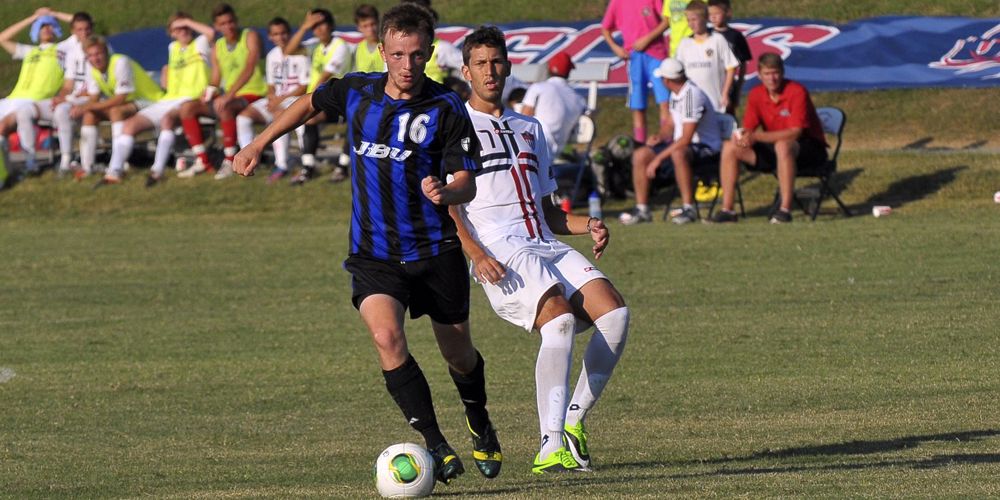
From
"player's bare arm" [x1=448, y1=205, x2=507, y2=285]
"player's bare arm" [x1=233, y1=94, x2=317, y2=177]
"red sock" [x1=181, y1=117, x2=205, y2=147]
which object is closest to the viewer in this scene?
"player's bare arm" [x1=233, y1=94, x2=317, y2=177]

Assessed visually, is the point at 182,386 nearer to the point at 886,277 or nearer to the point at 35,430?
the point at 35,430

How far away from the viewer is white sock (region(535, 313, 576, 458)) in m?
6.88

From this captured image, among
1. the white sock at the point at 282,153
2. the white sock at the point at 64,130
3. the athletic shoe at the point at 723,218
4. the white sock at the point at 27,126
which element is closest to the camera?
the athletic shoe at the point at 723,218

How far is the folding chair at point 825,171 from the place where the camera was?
16609 mm

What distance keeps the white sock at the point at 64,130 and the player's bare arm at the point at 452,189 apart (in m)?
16.0

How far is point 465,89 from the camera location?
18.4 meters

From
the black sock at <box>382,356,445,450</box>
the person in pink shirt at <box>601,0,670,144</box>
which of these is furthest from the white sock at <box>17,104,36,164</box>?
the black sock at <box>382,356,445,450</box>

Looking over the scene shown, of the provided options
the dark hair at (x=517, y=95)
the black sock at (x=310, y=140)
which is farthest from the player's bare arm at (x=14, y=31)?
the dark hair at (x=517, y=95)

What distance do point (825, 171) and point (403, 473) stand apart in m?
11.1

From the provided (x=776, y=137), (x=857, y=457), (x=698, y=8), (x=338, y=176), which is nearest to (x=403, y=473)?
(x=857, y=457)

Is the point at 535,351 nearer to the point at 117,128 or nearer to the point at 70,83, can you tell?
the point at 117,128

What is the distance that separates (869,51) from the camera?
2028 cm

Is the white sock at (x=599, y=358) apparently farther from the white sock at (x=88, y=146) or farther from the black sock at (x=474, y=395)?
the white sock at (x=88, y=146)

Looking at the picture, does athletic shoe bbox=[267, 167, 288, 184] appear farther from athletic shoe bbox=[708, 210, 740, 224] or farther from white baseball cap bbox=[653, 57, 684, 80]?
athletic shoe bbox=[708, 210, 740, 224]
